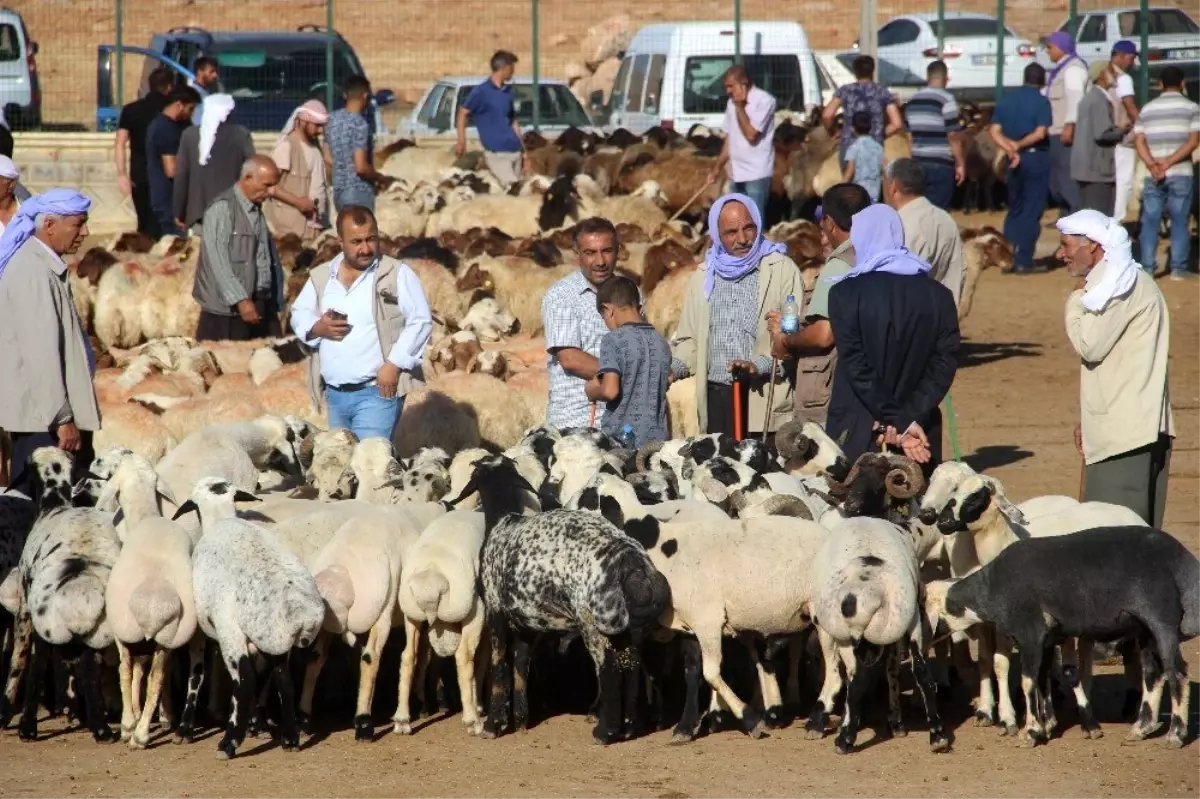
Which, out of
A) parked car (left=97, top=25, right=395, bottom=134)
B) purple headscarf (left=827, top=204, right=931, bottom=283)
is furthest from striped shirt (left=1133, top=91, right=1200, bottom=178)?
purple headscarf (left=827, top=204, right=931, bottom=283)

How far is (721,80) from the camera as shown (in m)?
23.2

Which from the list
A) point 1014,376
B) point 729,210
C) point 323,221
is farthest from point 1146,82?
point 729,210

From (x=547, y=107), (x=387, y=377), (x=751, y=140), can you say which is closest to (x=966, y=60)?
(x=547, y=107)

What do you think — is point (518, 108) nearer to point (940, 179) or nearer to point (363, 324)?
point (940, 179)

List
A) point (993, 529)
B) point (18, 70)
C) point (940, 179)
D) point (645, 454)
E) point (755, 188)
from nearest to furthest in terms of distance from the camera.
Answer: point (993, 529)
point (645, 454)
point (940, 179)
point (755, 188)
point (18, 70)

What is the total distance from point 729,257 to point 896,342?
1.17 metres

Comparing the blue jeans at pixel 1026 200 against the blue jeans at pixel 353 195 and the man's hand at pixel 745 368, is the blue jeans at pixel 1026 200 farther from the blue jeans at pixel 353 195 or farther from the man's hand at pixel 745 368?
the man's hand at pixel 745 368

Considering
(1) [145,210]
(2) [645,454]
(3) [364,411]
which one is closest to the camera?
(2) [645,454]

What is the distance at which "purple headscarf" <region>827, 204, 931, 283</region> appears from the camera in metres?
7.73

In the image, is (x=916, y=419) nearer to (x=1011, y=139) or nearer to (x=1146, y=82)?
(x=1011, y=139)

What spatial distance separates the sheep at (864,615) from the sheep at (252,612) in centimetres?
180

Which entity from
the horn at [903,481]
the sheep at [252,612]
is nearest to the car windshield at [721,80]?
the horn at [903,481]

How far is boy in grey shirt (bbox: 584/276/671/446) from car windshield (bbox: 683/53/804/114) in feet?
51.0

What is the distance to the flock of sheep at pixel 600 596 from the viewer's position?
20.9ft
